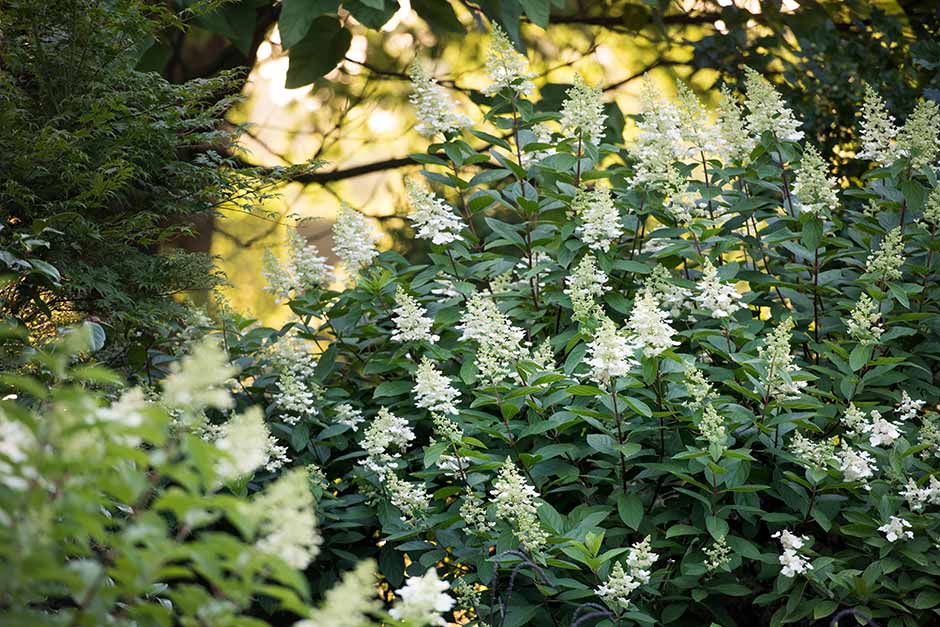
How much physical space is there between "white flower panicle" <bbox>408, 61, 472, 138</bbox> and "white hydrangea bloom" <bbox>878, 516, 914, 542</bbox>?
152 centimetres

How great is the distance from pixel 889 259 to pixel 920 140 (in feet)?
1.48

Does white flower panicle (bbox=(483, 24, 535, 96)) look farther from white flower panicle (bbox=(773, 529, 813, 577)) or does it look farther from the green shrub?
white flower panicle (bbox=(773, 529, 813, 577))

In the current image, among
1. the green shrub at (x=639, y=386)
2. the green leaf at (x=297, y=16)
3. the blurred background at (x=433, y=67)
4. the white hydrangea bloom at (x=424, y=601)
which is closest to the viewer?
the white hydrangea bloom at (x=424, y=601)

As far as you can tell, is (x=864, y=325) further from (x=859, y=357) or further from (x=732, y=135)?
(x=732, y=135)

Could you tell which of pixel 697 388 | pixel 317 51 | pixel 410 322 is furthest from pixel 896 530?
pixel 317 51

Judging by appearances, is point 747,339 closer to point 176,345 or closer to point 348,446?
point 348,446

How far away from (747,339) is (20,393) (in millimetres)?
1753

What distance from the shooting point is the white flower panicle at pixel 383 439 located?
2236mm

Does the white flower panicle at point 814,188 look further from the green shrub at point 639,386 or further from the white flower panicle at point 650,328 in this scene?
the white flower panicle at point 650,328

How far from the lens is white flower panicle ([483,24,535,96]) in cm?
268

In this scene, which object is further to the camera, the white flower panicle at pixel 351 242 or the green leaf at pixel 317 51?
the green leaf at pixel 317 51

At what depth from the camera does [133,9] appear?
7.83 feet

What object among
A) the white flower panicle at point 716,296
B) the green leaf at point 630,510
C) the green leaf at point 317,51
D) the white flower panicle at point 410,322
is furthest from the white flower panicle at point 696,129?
the green leaf at point 317,51

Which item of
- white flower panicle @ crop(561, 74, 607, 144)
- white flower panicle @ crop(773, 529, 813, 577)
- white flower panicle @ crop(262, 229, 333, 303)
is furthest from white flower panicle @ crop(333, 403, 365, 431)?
white flower panicle @ crop(773, 529, 813, 577)
